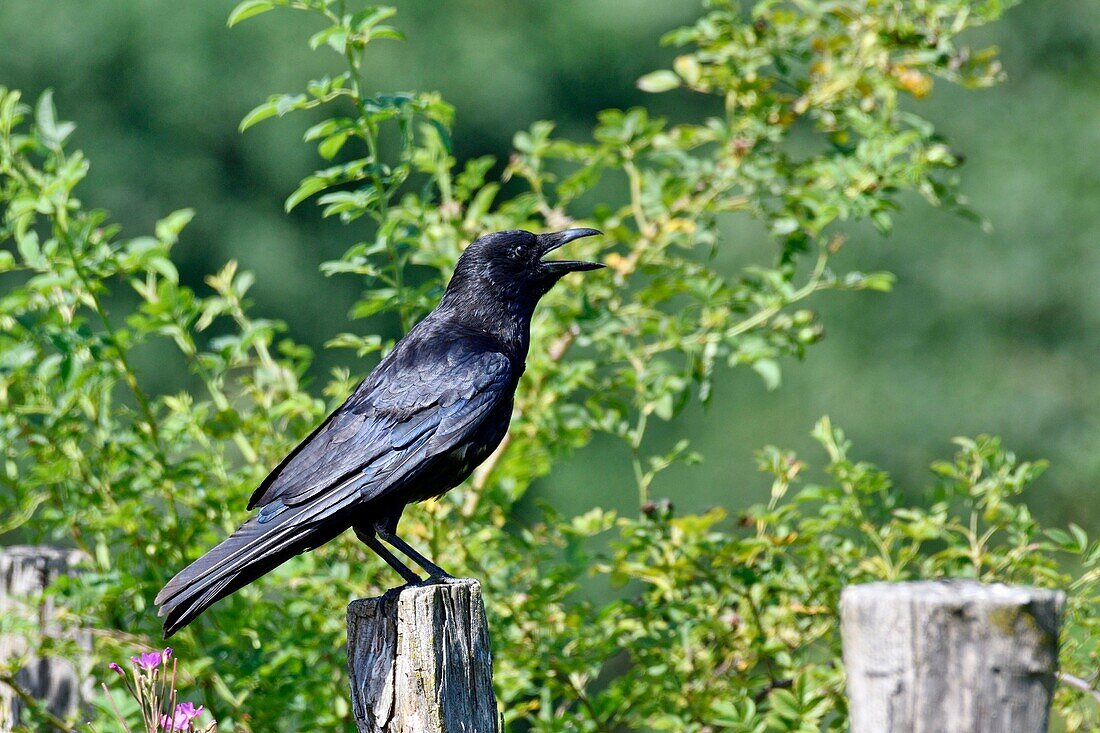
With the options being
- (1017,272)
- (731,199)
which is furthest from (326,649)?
(1017,272)

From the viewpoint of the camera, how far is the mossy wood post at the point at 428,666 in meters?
2.70

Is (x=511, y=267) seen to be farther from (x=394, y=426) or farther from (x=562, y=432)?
(x=394, y=426)

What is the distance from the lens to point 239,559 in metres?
2.95

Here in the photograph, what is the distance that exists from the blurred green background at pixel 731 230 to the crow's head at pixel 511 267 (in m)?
5.01

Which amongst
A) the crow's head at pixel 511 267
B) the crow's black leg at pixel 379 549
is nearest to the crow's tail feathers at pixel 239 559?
the crow's black leg at pixel 379 549

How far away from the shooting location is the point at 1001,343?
1032 centimetres

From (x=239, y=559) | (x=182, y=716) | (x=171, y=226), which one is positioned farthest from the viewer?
(x=171, y=226)

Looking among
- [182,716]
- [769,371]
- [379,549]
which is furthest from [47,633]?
[769,371]

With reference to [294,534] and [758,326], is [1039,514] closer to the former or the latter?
[758,326]

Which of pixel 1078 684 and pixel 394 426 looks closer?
pixel 1078 684

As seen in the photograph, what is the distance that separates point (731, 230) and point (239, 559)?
24.9ft

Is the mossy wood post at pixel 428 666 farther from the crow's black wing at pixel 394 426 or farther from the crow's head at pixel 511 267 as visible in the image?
the crow's head at pixel 511 267

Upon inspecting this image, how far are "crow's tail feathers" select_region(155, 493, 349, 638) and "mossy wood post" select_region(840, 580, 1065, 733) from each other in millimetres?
1474

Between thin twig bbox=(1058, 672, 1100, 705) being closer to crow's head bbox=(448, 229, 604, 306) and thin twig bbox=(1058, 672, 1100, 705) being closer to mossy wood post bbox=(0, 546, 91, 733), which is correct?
crow's head bbox=(448, 229, 604, 306)
